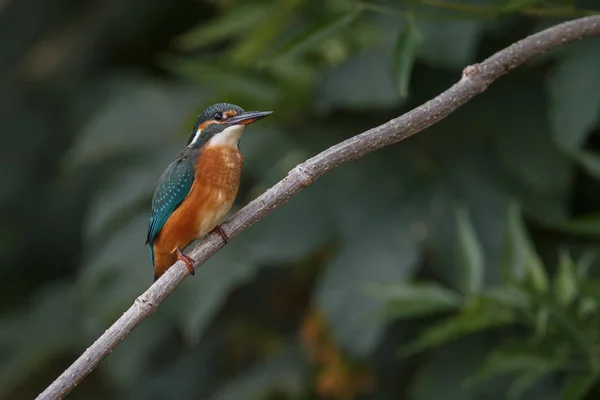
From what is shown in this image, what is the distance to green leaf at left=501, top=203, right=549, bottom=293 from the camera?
2.93m

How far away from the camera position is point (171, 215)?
287 centimetres

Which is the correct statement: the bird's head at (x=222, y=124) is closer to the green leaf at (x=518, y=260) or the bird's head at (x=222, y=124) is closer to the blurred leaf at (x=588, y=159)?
the green leaf at (x=518, y=260)

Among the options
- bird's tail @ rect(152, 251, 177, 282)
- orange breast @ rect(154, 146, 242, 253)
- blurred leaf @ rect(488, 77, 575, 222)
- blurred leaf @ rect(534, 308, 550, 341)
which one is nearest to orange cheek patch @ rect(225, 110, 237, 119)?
orange breast @ rect(154, 146, 242, 253)

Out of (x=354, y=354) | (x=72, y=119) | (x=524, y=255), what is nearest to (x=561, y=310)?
(x=524, y=255)

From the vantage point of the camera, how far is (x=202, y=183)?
2801mm

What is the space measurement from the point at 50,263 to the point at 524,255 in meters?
2.82

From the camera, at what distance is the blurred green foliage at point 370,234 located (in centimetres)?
306

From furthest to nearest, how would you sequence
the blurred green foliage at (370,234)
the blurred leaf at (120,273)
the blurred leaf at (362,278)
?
the blurred leaf at (120,273), the blurred leaf at (362,278), the blurred green foliage at (370,234)

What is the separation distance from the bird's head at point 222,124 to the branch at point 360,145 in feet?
1.68

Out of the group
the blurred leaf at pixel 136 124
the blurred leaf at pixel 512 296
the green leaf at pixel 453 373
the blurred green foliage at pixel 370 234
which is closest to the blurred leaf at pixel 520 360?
the blurred green foliage at pixel 370 234

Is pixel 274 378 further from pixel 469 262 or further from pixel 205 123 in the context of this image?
pixel 205 123

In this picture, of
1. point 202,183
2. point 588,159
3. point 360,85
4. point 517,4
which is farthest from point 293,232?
point 517,4

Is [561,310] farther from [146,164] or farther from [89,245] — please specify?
[89,245]

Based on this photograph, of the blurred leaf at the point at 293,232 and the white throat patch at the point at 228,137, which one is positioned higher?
the white throat patch at the point at 228,137
